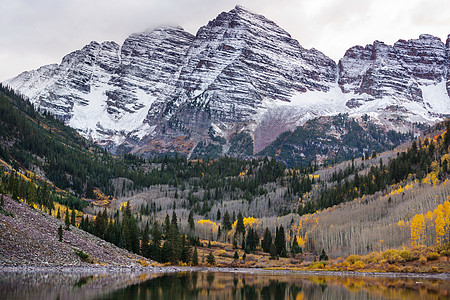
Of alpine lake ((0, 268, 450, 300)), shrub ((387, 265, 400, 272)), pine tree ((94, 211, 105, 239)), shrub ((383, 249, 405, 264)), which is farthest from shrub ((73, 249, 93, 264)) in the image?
shrub ((383, 249, 405, 264))

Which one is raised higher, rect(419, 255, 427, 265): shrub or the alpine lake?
rect(419, 255, 427, 265): shrub

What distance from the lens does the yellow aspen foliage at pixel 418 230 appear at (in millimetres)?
139400

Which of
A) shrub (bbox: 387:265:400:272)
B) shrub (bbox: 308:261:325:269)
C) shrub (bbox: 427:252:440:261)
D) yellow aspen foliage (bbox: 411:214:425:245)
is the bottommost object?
shrub (bbox: 308:261:325:269)

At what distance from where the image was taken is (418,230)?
14138cm

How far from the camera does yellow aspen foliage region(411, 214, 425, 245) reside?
139 metres

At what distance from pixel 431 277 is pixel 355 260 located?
3937 centimetres

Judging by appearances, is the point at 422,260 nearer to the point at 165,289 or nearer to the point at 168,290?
the point at 165,289

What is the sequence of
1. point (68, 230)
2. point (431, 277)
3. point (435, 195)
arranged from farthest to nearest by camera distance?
point (435, 195), point (68, 230), point (431, 277)

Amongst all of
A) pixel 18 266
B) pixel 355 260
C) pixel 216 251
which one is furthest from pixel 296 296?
pixel 216 251

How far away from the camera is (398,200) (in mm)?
187750

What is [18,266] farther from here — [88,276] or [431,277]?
[431,277]

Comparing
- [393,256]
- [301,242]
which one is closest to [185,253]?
[393,256]

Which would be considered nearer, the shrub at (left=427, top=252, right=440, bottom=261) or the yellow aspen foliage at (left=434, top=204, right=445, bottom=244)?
the shrub at (left=427, top=252, right=440, bottom=261)

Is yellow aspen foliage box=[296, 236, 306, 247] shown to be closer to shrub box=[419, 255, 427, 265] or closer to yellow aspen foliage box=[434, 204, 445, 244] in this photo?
yellow aspen foliage box=[434, 204, 445, 244]
